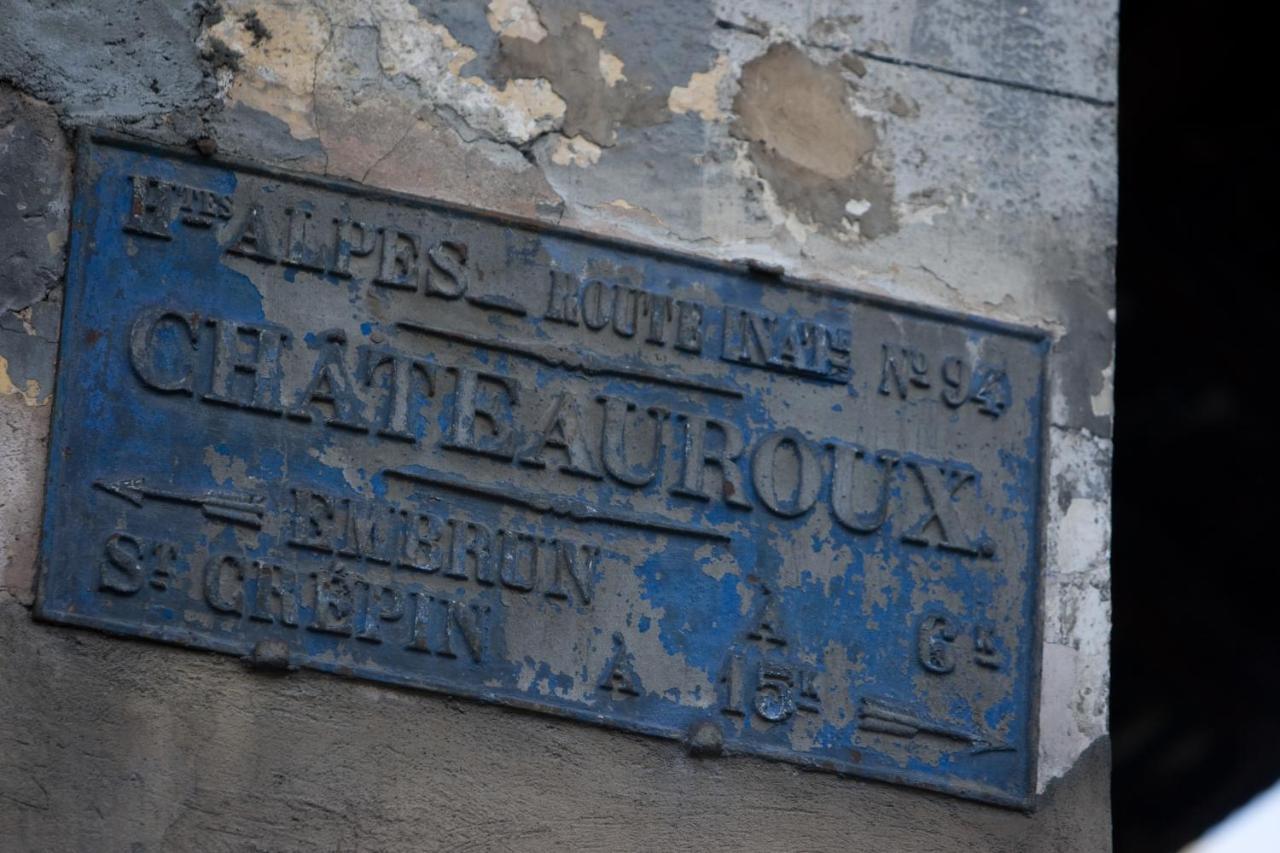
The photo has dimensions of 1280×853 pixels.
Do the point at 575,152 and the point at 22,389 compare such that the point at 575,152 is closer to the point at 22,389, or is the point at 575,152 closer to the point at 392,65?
the point at 392,65

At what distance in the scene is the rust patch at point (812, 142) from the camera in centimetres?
516

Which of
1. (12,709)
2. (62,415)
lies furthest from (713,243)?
(12,709)

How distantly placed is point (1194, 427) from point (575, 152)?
354 centimetres

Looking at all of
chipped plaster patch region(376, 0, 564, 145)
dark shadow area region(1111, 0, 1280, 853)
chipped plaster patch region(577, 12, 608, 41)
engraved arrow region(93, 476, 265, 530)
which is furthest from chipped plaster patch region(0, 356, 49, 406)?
dark shadow area region(1111, 0, 1280, 853)

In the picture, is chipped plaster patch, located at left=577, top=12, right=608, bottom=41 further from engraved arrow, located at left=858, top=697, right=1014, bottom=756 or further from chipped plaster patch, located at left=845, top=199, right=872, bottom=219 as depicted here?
engraved arrow, located at left=858, top=697, right=1014, bottom=756

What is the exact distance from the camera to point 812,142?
17.1 ft

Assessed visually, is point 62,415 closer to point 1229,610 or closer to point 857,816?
point 857,816

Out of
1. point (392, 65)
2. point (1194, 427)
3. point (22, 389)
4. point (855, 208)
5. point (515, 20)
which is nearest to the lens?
point (22, 389)

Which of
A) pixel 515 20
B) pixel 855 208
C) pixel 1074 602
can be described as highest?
pixel 515 20

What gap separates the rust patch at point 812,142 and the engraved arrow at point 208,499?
1262 millimetres

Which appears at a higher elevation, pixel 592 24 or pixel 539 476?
pixel 592 24

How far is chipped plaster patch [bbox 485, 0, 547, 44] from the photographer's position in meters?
5.05

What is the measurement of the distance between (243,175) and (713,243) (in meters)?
0.93

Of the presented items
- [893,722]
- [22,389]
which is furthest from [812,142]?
[22,389]
